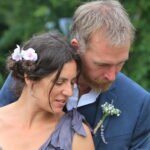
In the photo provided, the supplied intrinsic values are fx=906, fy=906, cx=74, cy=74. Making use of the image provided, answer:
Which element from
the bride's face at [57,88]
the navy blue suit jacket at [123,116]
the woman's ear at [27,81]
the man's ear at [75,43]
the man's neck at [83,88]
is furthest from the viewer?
the navy blue suit jacket at [123,116]

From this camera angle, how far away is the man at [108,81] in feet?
18.0

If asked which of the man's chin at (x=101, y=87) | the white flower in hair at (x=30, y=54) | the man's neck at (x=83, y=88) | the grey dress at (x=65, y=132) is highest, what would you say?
the white flower in hair at (x=30, y=54)

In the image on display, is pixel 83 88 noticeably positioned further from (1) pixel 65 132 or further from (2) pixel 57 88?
(2) pixel 57 88

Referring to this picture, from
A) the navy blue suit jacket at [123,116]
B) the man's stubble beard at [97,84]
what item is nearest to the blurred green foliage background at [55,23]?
the navy blue suit jacket at [123,116]

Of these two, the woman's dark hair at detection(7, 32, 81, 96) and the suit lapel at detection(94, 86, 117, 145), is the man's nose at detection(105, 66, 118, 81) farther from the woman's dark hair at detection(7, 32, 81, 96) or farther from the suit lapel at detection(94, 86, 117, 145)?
the suit lapel at detection(94, 86, 117, 145)

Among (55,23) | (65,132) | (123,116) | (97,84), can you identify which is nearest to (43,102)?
(65,132)

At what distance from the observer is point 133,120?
5.92m

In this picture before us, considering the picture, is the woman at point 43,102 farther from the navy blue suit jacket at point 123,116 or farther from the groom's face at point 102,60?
the navy blue suit jacket at point 123,116

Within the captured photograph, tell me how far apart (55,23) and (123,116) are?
3.40 m

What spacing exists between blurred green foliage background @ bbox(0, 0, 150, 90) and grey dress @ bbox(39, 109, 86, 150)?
2695 mm

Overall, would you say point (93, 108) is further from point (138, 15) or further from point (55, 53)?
point (138, 15)

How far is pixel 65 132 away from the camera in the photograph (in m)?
5.46

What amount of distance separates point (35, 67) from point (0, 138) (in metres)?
0.50

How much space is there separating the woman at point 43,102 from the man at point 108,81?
19cm
